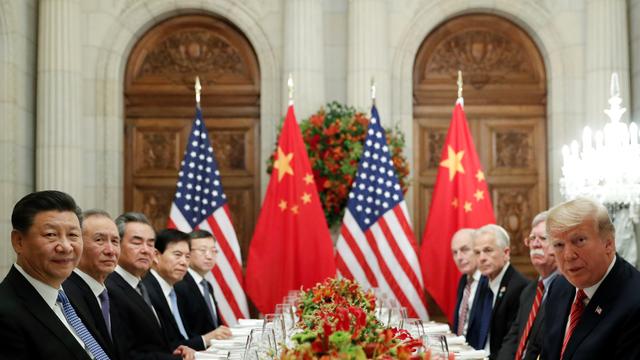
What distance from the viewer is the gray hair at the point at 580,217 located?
313 centimetres

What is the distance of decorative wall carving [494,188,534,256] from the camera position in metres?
9.66

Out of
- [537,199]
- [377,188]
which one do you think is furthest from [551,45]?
[377,188]

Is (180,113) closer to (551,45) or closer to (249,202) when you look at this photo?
(249,202)

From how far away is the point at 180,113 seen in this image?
978 centimetres

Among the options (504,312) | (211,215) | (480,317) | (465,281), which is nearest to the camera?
(504,312)

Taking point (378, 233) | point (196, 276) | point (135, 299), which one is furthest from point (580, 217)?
point (378, 233)

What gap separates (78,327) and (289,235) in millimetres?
5268

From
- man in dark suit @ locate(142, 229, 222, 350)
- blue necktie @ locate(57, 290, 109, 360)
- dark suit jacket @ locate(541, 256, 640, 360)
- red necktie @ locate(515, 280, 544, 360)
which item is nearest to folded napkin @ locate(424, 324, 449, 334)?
red necktie @ locate(515, 280, 544, 360)

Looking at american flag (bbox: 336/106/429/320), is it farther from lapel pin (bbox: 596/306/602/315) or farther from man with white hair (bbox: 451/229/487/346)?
lapel pin (bbox: 596/306/602/315)

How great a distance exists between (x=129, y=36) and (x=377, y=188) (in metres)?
3.49

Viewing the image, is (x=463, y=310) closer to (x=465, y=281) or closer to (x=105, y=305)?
(x=465, y=281)

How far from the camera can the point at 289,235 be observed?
8.39 metres

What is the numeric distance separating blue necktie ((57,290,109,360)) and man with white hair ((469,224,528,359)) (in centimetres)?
303

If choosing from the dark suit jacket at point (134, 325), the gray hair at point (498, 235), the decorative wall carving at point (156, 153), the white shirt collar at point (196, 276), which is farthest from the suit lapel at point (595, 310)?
the decorative wall carving at point (156, 153)
